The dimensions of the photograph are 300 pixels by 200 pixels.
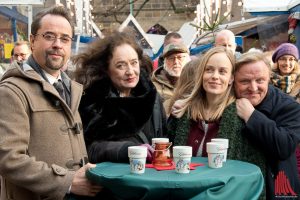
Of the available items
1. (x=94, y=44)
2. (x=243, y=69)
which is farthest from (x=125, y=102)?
(x=243, y=69)

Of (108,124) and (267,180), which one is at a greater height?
(108,124)

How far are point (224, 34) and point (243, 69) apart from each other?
265cm

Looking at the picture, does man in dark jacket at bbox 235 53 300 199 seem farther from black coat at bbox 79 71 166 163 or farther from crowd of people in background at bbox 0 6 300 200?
black coat at bbox 79 71 166 163

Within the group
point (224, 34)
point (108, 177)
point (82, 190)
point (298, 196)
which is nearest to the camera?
point (108, 177)

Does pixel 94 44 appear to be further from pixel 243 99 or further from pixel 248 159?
pixel 248 159

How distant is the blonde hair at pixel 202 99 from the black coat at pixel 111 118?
0.27 metres

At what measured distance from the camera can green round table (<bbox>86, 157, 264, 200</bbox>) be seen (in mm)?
2506

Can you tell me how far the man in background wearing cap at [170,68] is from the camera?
5.26 metres

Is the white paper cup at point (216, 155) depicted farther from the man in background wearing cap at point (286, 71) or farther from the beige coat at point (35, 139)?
the man in background wearing cap at point (286, 71)

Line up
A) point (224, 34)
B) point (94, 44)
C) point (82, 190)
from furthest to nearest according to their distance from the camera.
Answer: point (224, 34) → point (94, 44) → point (82, 190)

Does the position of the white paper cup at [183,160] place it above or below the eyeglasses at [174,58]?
below

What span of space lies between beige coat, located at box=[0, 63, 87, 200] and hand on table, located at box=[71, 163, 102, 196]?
41mm

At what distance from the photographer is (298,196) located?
11.1 feet

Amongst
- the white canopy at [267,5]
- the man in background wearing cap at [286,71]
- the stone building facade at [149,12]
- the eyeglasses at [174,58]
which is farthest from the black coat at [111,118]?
the stone building facade at [149,12]
